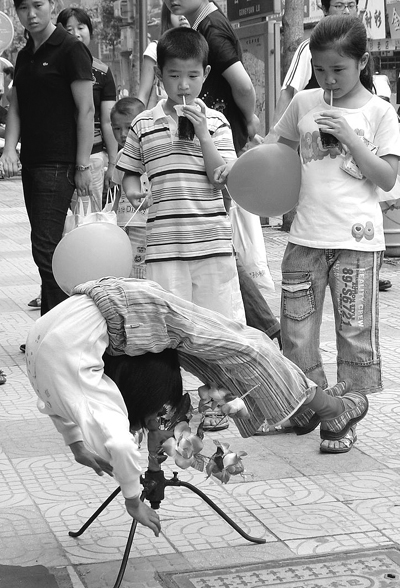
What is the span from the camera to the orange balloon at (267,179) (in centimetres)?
394

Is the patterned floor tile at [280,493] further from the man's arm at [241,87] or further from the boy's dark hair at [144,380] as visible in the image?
the man's arm at [241,87]

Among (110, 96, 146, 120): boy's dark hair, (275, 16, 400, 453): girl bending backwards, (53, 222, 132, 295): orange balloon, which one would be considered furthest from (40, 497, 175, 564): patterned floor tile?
(110, 96, 146, 120): boy's dark hair

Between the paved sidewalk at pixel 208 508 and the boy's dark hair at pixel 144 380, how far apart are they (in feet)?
1.71

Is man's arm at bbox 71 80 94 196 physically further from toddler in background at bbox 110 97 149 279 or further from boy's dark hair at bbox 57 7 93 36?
boy's dark hair at bbox 57 7 93 36

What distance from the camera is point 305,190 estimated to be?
160 inches

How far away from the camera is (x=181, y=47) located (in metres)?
4.18

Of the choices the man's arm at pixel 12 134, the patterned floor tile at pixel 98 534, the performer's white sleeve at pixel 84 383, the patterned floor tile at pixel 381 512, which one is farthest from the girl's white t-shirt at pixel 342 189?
the man's arm at pixel 12 134

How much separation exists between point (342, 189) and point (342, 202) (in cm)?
5

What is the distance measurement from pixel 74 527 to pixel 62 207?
2.54 m

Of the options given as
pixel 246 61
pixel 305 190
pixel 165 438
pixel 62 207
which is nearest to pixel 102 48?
pixel 246 61

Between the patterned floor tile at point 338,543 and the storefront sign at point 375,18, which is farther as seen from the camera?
the storefront sign at point 375,18

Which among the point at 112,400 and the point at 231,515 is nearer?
the point at 112,400

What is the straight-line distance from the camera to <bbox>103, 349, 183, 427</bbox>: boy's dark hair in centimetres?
277

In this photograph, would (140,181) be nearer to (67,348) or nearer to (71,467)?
(71,467)
